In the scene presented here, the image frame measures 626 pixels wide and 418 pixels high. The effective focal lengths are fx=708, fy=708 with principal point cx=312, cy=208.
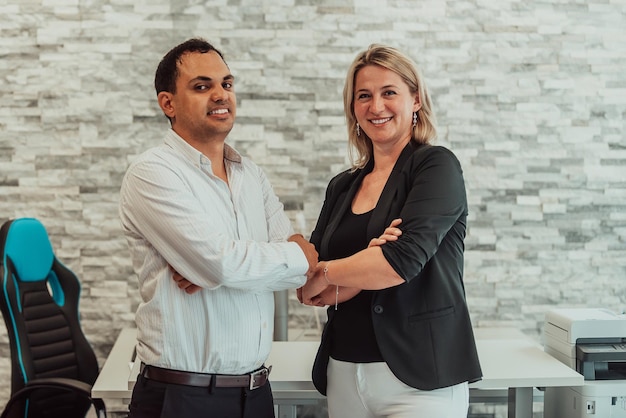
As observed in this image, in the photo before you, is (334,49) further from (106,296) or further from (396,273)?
(396,273)

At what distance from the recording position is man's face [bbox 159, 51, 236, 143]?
6.37 ft

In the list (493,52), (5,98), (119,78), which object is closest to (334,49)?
(493,52)

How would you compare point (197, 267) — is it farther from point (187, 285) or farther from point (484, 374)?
point (484, 374)

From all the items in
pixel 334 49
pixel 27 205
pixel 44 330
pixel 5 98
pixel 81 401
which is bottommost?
pixel 81 401

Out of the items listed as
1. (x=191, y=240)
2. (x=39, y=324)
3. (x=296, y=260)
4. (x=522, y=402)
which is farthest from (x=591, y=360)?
(x=39, y=324)

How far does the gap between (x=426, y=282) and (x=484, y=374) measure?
0.90 metres

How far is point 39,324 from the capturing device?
2.96m

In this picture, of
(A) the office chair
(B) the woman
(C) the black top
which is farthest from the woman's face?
(A) the office chair

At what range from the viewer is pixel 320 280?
204 cm

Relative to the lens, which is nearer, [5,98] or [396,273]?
[396,273]

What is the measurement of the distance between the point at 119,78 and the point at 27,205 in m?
0.86

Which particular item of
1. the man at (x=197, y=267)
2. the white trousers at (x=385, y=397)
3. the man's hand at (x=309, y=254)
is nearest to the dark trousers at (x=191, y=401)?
the man at (x=197, y=267)

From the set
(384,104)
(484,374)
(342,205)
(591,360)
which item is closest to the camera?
(384,104)

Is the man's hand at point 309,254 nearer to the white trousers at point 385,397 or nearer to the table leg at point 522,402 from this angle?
the white trousers at point 385,397
